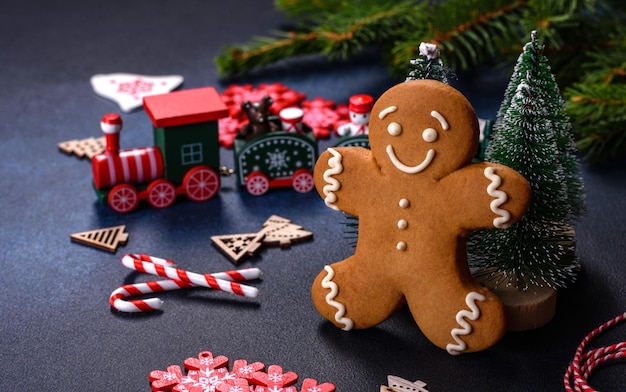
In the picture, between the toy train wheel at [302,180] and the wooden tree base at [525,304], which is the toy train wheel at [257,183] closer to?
the toy train wheel at [302,180]

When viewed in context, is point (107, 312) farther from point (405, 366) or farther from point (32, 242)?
point (405, 366)

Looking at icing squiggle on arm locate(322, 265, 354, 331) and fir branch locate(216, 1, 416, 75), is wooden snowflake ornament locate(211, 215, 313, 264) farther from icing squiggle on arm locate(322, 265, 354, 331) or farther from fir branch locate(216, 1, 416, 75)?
fir branch locate(216, 1, 416, 75)

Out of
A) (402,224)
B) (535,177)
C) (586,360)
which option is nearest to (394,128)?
(402,224)

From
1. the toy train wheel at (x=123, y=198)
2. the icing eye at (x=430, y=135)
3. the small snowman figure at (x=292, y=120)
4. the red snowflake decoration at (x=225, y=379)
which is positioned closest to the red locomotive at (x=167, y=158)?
the toy train wheel at (x=123, y=198)

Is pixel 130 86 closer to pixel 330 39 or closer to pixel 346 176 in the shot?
pixel 330 39

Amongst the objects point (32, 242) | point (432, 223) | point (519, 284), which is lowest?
point (32, 242)

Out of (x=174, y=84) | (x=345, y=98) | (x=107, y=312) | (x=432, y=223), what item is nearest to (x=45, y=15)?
(x=174, y=84)
